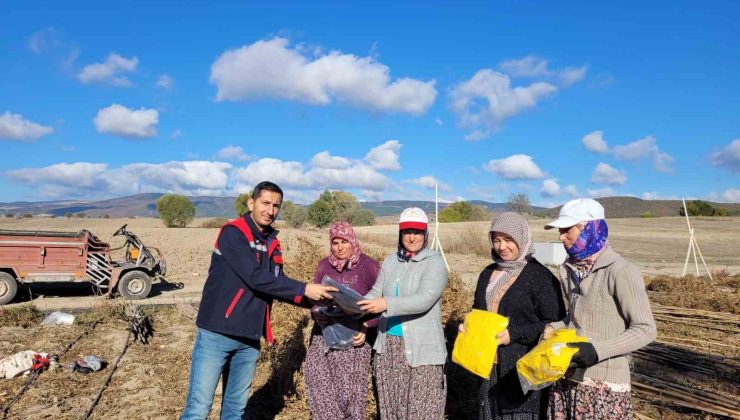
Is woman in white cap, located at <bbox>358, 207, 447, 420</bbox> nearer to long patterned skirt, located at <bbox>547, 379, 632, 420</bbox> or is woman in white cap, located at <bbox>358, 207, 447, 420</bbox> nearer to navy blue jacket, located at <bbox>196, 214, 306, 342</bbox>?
navy blue jacket, located at <bbox>196, 214, 306, 342</bbox>

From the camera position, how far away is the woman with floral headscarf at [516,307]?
8.39 feet

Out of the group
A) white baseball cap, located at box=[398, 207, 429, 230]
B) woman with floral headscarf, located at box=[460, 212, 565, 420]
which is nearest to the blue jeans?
white baseball cap, located at box=[398, 207, 429, 230]

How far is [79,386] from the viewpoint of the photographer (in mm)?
5215

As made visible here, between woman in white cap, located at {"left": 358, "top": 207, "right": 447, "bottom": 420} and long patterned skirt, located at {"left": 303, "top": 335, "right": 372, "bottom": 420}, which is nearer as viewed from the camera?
woman in white cap, located at {"left": 358, "top": 207, "right": 447, "bottom": 420}

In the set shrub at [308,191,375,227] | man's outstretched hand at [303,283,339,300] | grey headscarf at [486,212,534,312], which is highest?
shrub at [308,191,375,227]

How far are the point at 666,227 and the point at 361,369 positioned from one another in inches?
1715

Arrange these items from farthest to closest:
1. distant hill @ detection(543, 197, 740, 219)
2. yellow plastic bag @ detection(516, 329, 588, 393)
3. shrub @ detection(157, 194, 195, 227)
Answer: distant hill @ detection(543, 197, 740, 219), shrub @ detection(157, 194, 195, 227), yellow plastic bag @ detection(516, 329, 588, 393)

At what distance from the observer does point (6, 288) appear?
9484 millimetres

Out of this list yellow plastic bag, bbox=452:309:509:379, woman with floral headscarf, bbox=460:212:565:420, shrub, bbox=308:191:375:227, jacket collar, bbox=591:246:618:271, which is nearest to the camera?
jacket collar, bbox=591:246:618:271

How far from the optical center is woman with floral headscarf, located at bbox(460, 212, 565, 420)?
8.39 feet

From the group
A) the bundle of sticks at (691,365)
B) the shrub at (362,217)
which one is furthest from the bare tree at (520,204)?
the bundle of sticks at (691,365)

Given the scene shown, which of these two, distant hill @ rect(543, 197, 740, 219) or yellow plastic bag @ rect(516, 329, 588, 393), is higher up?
distant hill @ rect(543, 197, 740, 219)

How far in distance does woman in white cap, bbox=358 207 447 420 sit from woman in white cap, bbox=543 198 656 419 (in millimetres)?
781

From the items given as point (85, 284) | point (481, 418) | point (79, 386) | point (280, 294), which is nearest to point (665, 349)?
point (481, 418)
